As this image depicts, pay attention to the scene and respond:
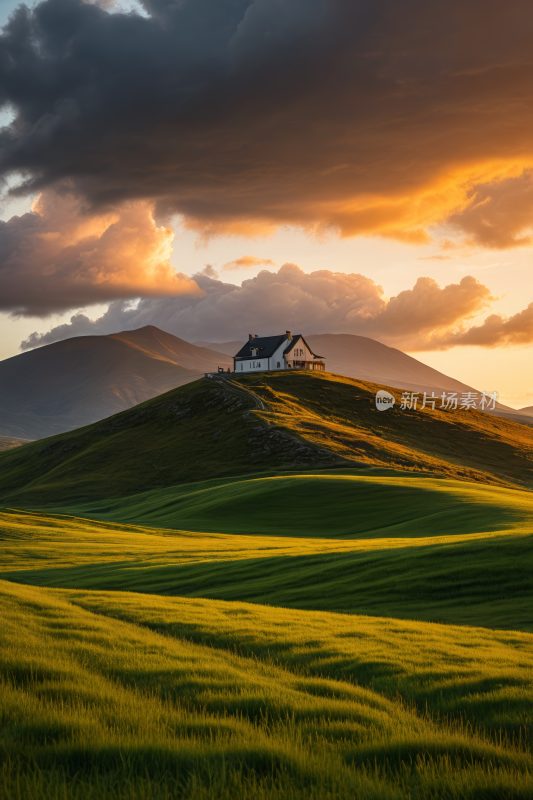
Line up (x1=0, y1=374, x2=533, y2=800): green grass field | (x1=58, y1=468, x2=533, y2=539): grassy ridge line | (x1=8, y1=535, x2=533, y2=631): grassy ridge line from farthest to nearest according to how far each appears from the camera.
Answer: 1. (x1=58, y1=468, x2=533, y2=539): grassy ridge line
2. (x1=8, y1=535, x2=533, y2=631): grassy ridge line
3. (x1=0, y1=374, x2=533, y2=800): green grass field

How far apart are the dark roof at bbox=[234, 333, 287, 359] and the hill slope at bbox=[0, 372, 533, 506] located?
18.0 m

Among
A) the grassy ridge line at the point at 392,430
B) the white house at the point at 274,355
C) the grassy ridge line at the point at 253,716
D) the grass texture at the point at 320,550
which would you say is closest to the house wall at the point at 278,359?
the white house at the point at 274,355

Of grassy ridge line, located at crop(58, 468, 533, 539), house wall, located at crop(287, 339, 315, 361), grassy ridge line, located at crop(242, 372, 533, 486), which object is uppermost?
house wall, located at crop(287, 339, 315, 361)

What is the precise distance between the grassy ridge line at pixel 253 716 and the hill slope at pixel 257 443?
82.9 metres

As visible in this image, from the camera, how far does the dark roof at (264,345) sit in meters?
192

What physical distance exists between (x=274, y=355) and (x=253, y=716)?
183m

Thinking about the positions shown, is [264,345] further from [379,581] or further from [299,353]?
[379,581]

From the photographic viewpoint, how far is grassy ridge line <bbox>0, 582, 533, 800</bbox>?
671 centimetres

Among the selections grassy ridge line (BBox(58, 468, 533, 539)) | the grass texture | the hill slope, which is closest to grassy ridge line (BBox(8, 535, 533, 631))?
the grass texture

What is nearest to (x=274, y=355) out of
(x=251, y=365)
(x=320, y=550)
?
(x=251, y=365)

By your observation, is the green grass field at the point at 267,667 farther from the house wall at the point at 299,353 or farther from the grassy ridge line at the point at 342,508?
the house wall at the point at 299,353

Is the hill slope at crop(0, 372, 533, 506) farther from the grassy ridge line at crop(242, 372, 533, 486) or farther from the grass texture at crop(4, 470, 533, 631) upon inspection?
the grass texture at crop(4, 470, 533, 631)

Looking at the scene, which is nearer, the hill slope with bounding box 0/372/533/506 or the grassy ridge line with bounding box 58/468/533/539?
the grassy ridge line with bounding box 58/468/533/539

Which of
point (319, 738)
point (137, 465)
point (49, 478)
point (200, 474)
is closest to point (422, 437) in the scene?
point (200, 474)
